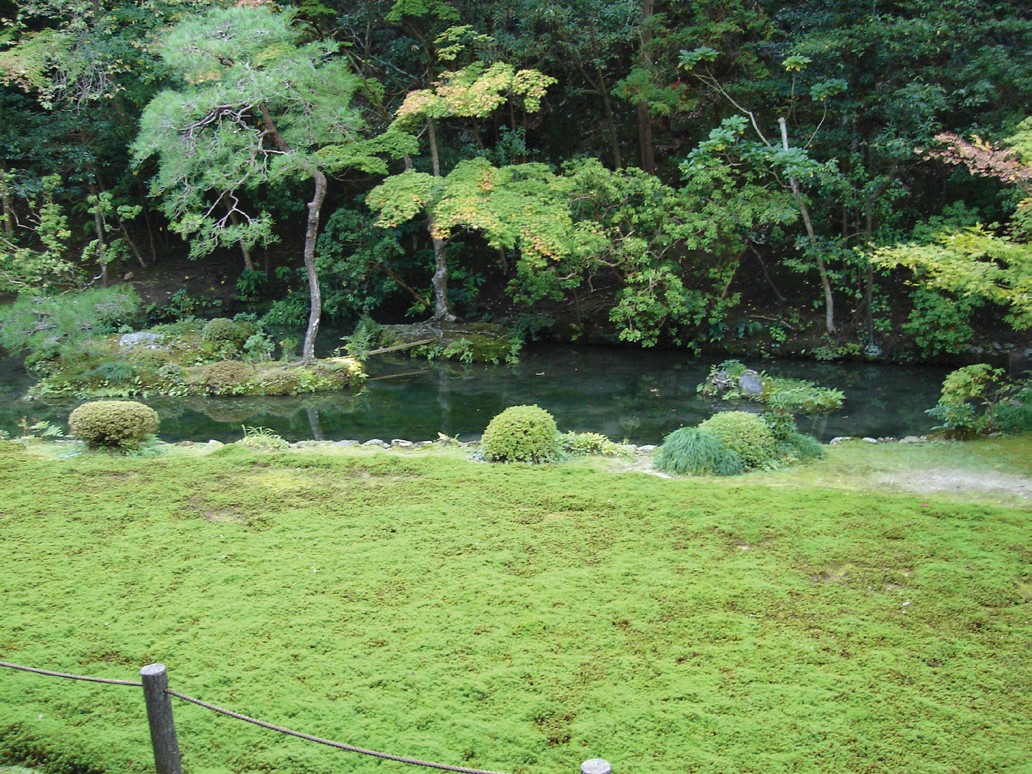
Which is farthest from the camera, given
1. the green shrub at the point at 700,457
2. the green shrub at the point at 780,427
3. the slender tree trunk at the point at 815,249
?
the slender tree trunk at the point at 815,249

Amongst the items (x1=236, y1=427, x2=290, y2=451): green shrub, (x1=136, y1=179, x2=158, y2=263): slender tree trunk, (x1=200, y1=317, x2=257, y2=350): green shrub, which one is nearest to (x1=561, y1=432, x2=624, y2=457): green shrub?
(x1=236, y1=427, x2=290, y2=451): green shrub

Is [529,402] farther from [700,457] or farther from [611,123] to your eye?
[611,123]

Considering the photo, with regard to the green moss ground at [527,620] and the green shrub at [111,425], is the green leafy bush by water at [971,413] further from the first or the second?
the green shrub at [111,425]

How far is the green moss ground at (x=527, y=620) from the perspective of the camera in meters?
4.56

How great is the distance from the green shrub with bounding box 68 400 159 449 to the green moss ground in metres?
1.18

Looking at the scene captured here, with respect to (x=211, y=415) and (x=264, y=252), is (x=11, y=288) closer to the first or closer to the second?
(x=211, y=415)

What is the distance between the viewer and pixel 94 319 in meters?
14.4

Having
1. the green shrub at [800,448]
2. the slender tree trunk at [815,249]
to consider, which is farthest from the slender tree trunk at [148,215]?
the green shrub at [800,448]

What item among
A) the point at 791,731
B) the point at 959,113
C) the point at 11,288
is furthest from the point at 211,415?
the point at 959,113

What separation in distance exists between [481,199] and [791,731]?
38.0 feet

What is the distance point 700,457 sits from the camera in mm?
8773

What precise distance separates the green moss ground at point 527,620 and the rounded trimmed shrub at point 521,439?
1.51 ft

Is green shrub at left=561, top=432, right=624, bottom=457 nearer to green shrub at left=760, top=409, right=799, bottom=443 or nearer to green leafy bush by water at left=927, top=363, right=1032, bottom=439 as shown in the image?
green shrub at left=760, top=409, right=799, bottom=443

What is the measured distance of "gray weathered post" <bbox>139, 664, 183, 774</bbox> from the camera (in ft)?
12.6
